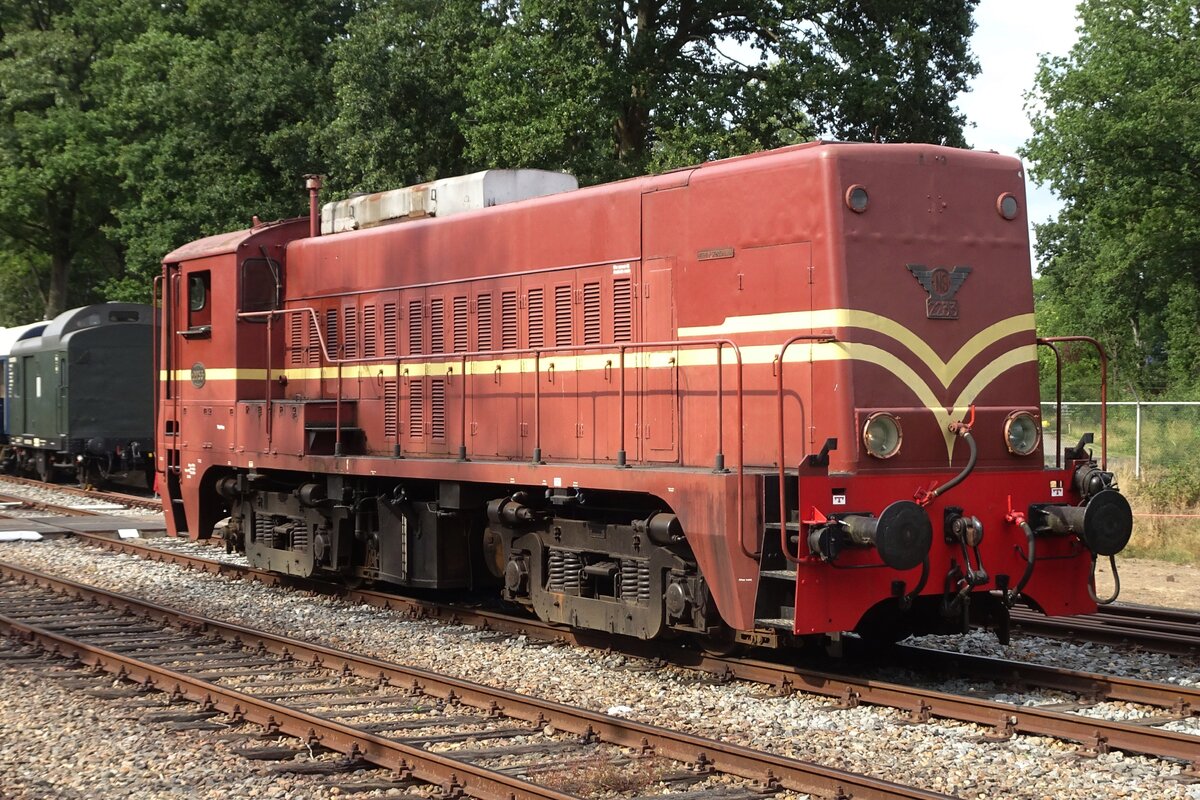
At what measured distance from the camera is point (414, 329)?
444 inches

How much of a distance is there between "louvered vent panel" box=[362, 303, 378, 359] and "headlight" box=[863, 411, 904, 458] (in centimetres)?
563

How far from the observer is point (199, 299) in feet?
43.4

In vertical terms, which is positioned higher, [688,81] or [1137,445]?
[688,81]

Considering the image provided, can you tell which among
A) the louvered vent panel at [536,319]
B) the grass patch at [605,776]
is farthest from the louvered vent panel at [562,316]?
the grass patch at [605,776]

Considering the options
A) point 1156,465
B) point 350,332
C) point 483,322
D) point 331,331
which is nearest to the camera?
point 483,322

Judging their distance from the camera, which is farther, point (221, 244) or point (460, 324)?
point (221, 244)

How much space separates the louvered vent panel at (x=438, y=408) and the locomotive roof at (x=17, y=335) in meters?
20.0

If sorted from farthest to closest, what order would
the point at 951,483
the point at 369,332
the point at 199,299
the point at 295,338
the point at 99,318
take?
the point at 99,318 < the point at 199,299 < the point at 295,338 < the point at 369,332 < the point at 951,483

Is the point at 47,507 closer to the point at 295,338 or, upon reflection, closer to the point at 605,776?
the point at 295,338

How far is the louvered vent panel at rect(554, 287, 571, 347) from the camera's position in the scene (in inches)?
381

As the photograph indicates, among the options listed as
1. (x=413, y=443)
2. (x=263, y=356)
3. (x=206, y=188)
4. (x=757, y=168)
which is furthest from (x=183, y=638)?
(x=206, y=188)

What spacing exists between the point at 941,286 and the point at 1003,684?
105 inches

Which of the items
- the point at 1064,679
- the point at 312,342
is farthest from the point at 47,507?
the point at 1064,679

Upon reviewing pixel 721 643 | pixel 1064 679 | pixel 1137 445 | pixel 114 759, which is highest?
pixel 1137 445
